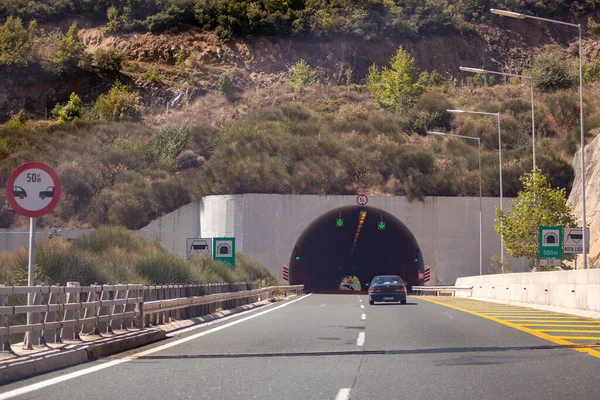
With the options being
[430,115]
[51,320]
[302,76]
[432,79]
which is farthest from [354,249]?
[51,320]

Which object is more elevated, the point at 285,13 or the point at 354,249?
the point at 285,13

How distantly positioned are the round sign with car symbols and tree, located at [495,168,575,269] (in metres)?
38.1

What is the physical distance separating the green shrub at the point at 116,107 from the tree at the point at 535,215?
62.2 meters

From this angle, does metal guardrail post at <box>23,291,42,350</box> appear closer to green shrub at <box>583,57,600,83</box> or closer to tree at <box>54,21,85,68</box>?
green shrub at <box>583,57,600,83</box>

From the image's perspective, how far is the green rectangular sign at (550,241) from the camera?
110 feet

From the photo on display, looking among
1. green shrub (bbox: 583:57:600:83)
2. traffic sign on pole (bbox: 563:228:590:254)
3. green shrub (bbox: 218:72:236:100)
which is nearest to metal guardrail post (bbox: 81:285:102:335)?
traffic sign on pole (bbox: 563:228:590:254)

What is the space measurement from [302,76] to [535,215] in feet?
223

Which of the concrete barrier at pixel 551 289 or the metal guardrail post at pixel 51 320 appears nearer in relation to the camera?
the metal guardrail post at pixel 51 320

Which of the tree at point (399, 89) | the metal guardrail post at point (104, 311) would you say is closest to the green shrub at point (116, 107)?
the tree at point (399, 89)

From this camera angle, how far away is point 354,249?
83750 mm

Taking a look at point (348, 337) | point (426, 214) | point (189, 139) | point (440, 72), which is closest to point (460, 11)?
point (440, 72)

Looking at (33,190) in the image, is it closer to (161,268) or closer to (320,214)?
(161,268)

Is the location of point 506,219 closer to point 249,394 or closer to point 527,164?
point 527,164

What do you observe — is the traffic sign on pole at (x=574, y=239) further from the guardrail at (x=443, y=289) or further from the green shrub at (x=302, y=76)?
the green shrub at (x=302, y=76)
